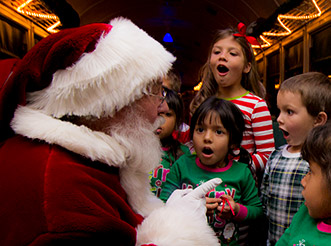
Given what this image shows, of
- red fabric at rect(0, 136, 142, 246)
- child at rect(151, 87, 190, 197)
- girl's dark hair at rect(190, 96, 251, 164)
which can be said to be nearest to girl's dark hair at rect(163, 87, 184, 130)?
child at rect(151, 87, 190, 197)

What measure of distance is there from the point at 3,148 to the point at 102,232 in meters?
0.45

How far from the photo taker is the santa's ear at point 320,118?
160 cm

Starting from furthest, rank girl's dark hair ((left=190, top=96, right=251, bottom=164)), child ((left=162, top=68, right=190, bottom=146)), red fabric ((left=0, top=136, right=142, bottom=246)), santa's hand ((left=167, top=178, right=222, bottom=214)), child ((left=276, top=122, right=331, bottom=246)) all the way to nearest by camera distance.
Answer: child ((left=162, top=68, right=190, bottom=146)) < girl's dark hair ((left=190, top=96, right=251, bottom=164)) < santa's hand ((left=167, top=178, right=222, bottom=214)) < child ((left=276, top=122, right=331, bottom=246)) < red fabric ((left=0, top=136, right=142, bottom=246))

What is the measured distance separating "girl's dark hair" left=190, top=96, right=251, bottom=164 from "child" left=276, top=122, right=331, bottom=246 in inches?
23.0

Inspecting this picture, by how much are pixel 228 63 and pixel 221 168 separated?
0.75 meters

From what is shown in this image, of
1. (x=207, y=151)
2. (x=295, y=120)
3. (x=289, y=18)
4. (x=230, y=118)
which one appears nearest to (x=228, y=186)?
(x=207, y=151)

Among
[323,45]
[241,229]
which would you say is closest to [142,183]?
[241,229]

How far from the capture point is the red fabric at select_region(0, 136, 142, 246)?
84cm

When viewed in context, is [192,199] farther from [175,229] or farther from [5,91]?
[5,91]

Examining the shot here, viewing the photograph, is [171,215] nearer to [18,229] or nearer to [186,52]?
[18,229]

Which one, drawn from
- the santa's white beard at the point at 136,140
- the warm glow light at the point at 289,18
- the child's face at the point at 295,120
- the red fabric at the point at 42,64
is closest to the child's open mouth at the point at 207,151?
the child's face at the point at 295,120

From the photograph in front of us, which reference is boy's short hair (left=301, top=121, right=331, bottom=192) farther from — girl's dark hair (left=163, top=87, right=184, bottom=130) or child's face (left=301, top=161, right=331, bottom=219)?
girl's dark hair (left=163, top=87, right=184, bottom=130)

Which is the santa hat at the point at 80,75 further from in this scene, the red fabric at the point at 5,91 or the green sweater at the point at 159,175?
the green sweater at the point at 159,175

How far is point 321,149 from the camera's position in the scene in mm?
1080
